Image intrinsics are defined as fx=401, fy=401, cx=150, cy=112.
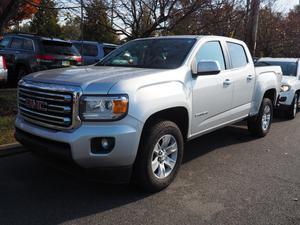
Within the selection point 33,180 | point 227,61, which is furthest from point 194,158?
point 33,180

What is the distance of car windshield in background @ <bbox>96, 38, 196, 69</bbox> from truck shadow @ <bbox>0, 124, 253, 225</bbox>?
171cm

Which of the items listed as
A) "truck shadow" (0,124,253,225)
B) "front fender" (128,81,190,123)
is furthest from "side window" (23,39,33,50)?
"front fender" (128,81,190,123)

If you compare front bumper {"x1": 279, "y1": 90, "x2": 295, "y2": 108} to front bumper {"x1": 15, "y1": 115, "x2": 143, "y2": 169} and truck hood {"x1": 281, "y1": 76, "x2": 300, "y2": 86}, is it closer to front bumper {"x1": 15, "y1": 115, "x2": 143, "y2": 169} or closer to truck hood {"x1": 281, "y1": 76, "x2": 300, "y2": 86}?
truck hood {"x1": 281, "y1": 76, "x2": 300, "y2": 86}

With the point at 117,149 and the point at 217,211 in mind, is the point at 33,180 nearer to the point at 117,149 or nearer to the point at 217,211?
the point at 117,149

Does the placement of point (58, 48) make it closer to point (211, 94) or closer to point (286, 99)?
point (286, 99)

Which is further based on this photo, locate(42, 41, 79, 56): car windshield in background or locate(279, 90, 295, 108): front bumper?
locate(42, 41, 79, 56): car windshield in background

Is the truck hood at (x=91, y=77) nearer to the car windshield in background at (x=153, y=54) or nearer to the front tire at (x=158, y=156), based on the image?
the car windshield in background at (x=153, y=54)

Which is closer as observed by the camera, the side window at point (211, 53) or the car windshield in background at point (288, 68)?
the side window at point (211, 53)

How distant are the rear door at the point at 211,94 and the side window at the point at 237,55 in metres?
0.32

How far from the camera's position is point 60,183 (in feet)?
16.0

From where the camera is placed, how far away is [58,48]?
12500 millimetres

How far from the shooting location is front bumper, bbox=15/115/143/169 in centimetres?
404

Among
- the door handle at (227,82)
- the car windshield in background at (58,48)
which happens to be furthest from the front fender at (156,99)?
the car windshield in background at (58,48)

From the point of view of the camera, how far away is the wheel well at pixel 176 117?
4.59 metres
